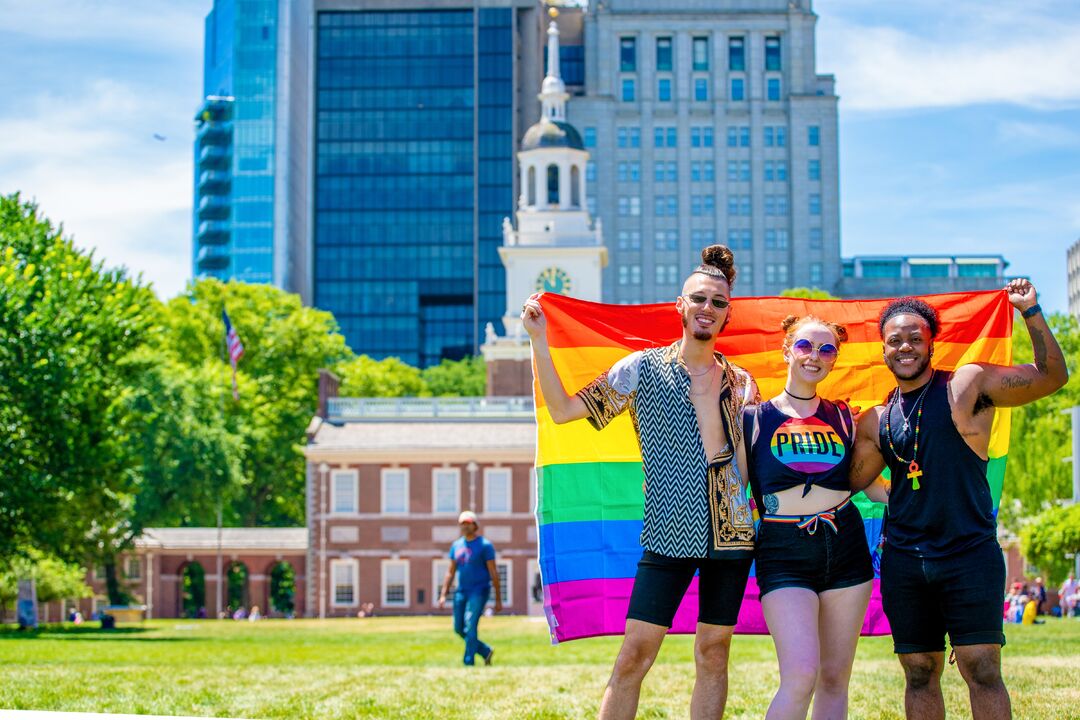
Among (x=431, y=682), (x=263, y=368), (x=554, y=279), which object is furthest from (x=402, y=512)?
(x=431, y=682)

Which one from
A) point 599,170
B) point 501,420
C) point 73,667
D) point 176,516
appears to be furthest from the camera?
point 599,170

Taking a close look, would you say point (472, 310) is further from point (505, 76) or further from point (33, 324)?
point (33, 324)

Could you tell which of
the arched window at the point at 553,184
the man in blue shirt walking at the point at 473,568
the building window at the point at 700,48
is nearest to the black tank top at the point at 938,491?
the man in blue shirt walking at the point at 473,568

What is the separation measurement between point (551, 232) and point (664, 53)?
7932cm

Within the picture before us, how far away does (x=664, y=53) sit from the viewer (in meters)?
150

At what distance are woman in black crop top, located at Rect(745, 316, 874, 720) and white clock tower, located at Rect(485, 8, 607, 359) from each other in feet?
206

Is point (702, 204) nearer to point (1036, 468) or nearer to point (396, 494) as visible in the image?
point (396, 494)

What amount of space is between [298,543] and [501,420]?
30.9ft

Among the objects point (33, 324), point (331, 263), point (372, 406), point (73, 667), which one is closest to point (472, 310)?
point (331, 263)

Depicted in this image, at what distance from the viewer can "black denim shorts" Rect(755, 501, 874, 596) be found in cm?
794

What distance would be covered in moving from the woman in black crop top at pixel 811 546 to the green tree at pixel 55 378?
28689 millimetres

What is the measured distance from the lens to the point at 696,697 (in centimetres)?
808

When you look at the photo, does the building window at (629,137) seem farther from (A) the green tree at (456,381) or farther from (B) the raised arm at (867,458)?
(B) the raised arm at (867,458)

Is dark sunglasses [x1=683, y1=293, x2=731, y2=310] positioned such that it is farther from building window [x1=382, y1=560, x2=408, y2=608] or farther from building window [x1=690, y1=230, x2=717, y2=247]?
building window [x1=690, y1=230, x2=717, y2=247]
